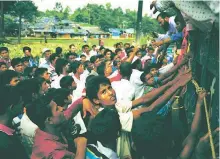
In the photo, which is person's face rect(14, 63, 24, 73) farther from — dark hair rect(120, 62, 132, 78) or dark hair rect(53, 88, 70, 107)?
dark hair rect(53, 88, 70, 107)

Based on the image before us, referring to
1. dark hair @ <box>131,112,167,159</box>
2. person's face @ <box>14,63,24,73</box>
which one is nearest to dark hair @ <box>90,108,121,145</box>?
dark hair @ <box>131,112,167,159</box>

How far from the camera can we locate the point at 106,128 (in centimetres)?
244

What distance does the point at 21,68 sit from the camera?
7.02m

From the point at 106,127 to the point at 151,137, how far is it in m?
0.36

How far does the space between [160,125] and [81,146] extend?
0.67 meters

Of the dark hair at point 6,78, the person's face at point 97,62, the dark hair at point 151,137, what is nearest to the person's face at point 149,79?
the dark hair at point 6,78

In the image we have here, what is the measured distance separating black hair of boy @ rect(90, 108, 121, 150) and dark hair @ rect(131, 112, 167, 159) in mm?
202

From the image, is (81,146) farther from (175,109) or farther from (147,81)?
(175,109)

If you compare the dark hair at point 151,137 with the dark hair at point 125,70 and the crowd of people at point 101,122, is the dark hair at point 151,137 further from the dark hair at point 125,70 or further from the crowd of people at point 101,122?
the dark hair at point 125,70

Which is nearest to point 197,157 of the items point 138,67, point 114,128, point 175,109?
point 114,128

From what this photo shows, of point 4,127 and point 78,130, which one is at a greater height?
point 4,127

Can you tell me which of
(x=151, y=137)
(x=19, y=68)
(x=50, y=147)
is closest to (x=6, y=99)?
(x=50, y=147)

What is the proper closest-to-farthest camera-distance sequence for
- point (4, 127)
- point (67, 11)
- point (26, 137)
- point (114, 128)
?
point (114, 128), point (4, 127), point (26, 137), point (67, 11)

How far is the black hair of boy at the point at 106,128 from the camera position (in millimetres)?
2438
